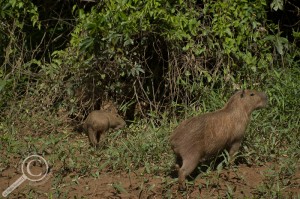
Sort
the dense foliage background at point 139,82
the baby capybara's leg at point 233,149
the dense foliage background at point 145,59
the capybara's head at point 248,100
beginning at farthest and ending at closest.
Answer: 1. the dense foliage background at point 145,59
2. the dense foliage background at point 139,82
3. the capybara's head at point 248,100
4. the baby capybara's leg at point 233,149

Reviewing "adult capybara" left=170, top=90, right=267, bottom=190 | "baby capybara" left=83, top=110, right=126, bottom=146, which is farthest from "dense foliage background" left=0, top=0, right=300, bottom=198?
"adult capybara" left=170, top=90, right=267, bottom=190

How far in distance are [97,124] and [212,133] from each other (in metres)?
1.68

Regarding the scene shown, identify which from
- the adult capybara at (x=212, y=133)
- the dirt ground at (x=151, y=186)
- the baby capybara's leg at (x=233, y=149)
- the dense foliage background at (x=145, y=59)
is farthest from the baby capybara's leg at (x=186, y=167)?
the dense foliage background at (x=145, y=59)

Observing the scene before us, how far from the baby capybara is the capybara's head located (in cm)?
162

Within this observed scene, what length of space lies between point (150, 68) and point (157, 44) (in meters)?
0.46

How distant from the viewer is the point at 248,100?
6.50 meters

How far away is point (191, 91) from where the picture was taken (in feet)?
24.6

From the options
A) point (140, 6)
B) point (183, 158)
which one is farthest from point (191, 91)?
point (183, 158)

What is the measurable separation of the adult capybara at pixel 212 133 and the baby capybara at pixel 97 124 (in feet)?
4.48

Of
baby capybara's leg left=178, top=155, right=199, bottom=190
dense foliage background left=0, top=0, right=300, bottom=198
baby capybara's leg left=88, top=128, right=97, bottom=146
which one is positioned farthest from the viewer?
baby capybara's leg left=88, top=128, right=97, bottom=146

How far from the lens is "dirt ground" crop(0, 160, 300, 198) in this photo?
230 inches

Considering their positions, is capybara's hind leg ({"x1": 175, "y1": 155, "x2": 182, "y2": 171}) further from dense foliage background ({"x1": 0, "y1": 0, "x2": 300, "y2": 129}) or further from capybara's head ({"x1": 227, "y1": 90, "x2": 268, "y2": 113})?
dense foliage background ({"x1": 0, "y1": 0, "x2": 300, "y2": 129})

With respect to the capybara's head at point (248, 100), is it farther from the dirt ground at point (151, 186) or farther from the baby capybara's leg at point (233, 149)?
the dirt ground at point (151, 186)

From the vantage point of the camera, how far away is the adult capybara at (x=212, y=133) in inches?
229
